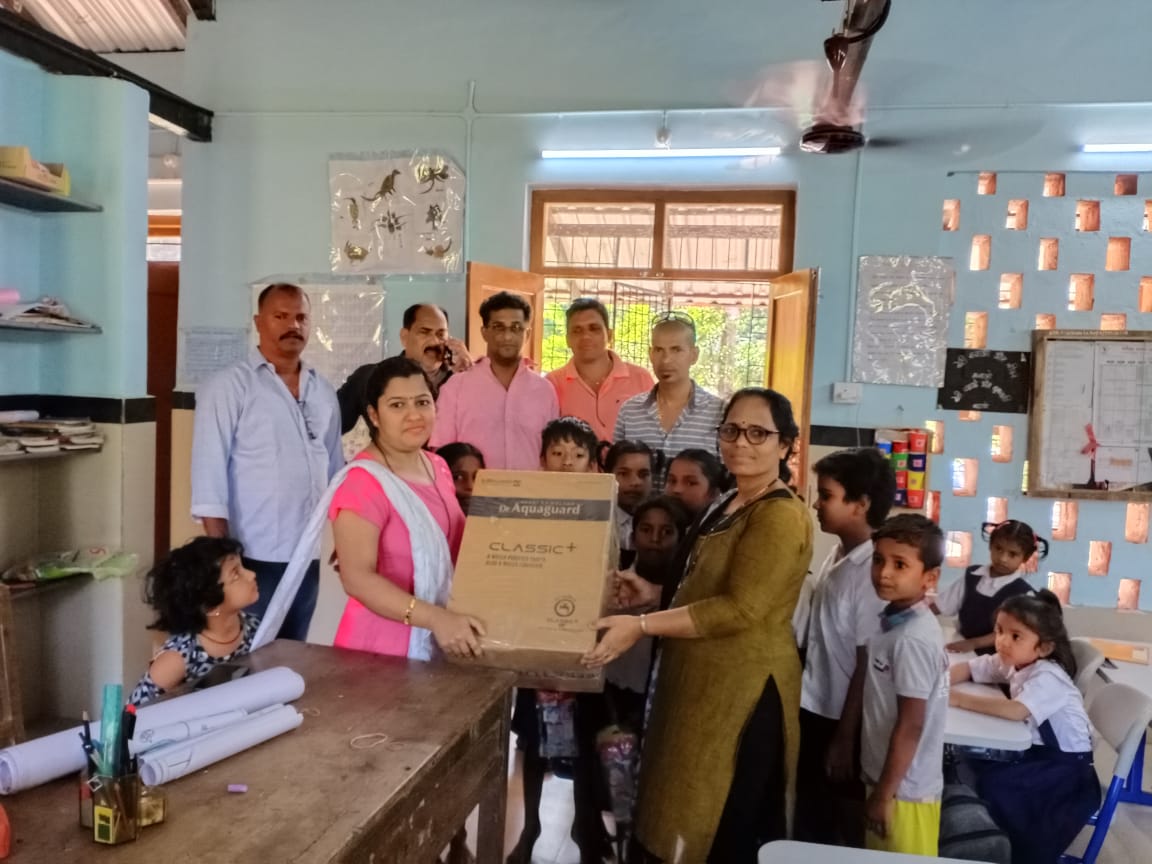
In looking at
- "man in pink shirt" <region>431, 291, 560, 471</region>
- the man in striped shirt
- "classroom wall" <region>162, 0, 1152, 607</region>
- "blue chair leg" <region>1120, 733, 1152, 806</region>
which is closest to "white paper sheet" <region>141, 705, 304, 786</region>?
the man in striped shirt

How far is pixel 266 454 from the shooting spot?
2600mm

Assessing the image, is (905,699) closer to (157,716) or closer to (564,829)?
(564,829)

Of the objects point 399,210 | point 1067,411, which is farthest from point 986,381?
point 399,210

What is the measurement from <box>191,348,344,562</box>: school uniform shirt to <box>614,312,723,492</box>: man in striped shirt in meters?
1.07

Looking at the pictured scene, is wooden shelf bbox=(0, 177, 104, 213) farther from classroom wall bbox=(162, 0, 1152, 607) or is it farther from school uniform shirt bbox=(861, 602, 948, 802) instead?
school uniform shirt bbox=(861, 602, 948, 802)

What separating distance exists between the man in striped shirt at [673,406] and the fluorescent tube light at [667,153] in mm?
1596

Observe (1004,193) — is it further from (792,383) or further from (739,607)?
(739,607)

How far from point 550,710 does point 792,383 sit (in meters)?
2.28

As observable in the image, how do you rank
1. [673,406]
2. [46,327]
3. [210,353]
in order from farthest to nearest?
[210,353]
[46,327]
[673,406]

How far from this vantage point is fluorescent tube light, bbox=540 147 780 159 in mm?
4020

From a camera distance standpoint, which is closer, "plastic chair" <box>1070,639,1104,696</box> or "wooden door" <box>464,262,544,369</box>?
"plastic chair" <box>1070,639,1104,696</box>

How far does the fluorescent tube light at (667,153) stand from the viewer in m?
4.02

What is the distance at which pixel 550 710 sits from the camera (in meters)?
2.04

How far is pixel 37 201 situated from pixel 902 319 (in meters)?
3.67
